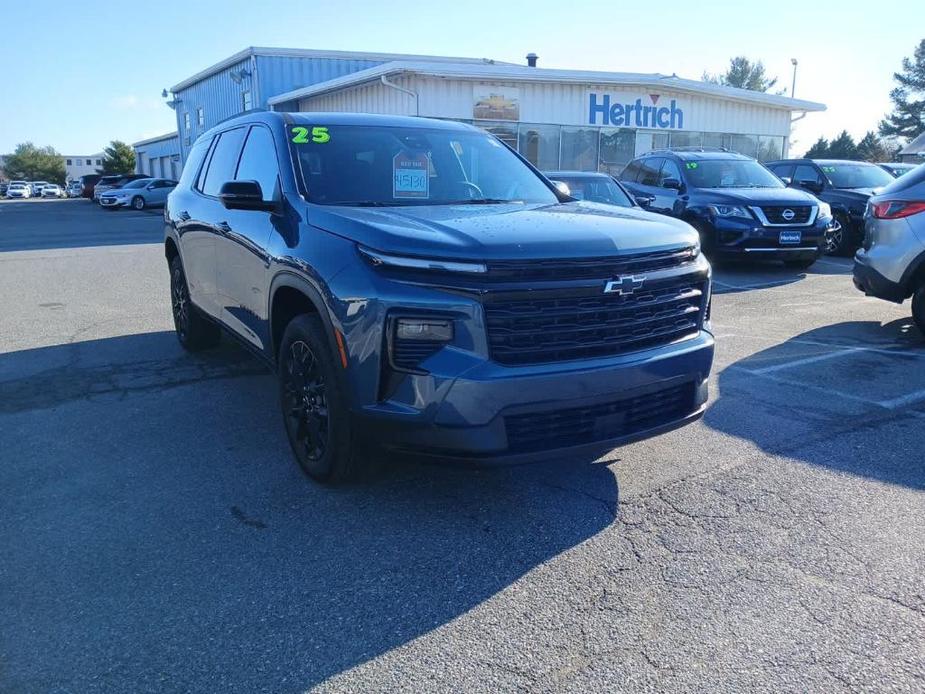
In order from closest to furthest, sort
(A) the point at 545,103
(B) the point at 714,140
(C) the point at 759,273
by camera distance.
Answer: (C) the point at 759,273 < (A) the point at 545,103 < (B) the point at 714,140

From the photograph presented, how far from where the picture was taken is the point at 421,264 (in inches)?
128

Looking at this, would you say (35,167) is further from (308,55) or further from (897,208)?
(897,208)

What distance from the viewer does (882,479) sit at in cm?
398

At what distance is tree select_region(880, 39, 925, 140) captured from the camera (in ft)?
211

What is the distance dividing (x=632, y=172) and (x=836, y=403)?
9.46 meters

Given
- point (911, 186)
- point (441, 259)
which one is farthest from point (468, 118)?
point (441, 259)

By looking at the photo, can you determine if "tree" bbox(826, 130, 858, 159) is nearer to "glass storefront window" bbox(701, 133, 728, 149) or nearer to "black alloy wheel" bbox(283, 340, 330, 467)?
"glass storefront window" bbox(701, 133, 728, 149)

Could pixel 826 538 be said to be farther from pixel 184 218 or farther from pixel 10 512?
pixel 184 218

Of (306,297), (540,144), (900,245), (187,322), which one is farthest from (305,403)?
(540,144)

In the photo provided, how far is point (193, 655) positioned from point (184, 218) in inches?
174

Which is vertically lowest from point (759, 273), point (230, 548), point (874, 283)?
point (230, 548)

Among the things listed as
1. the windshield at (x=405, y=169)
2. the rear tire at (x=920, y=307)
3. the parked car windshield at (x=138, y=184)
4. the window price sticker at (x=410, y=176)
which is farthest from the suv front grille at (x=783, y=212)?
the parked car windshield at (x=138, y=184)

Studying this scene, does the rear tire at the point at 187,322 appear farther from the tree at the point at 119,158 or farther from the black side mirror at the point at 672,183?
the tree at the point at 119,158

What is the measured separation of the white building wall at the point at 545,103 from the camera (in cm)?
2055
